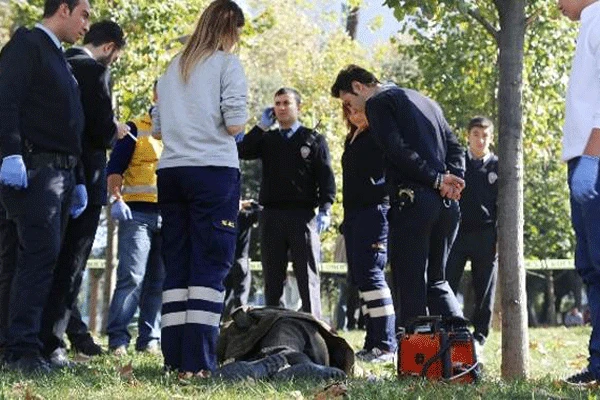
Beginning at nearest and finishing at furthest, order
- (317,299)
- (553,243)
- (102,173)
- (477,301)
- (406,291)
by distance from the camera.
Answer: (406,291)
(102,173)
(317,299)
(477,301)
(553,243)

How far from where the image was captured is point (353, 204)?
10.4 m

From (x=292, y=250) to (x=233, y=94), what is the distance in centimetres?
377

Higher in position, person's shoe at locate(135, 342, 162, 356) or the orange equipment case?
the orange equipment case

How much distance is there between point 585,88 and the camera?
6.48 meters

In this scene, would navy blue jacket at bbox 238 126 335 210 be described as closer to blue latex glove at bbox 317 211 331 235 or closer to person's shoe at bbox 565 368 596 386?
blue latex glove at bbox 317 211 331 235

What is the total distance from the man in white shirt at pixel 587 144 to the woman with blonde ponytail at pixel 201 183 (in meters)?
1.93

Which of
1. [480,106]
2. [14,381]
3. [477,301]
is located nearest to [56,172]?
[14,381]

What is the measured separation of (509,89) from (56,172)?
118 inches

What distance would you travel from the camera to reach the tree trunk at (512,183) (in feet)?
28.0

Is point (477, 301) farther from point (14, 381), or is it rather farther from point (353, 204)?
point (14, 381)

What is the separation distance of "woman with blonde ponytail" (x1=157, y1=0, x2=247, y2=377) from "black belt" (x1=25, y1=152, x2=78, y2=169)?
21.6 inches

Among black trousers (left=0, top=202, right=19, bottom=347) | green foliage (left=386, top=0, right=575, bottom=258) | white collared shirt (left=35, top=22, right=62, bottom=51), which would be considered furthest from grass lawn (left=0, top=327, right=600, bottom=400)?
green foliage (left=386, top=0, right=575, bottom=258)

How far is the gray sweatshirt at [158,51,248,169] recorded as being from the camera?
7.54 meters

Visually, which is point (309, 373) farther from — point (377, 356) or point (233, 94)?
point (377, 356)
